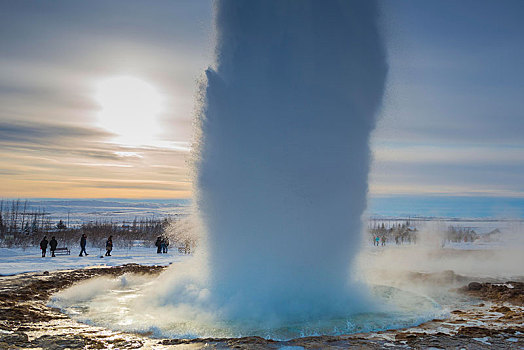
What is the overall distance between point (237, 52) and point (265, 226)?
14.5 feet

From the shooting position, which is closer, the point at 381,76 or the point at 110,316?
the point at 110,316

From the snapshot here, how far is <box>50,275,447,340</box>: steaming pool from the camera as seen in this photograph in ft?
26.7

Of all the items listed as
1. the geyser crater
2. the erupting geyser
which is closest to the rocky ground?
the geyser crater

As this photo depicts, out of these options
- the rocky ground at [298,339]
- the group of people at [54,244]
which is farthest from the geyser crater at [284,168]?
the group of people at [54,244]

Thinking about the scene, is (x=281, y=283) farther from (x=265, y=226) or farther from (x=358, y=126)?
(x=358, y=126)

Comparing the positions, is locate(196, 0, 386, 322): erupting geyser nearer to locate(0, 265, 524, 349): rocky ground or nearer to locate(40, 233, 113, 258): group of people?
locate(0, 265, 524, 349): rocky ground

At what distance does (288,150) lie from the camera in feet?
32.6

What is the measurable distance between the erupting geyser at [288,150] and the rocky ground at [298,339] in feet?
6.27

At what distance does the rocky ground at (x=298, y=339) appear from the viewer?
7176mm

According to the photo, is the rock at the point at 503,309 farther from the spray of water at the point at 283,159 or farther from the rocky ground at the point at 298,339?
the spray of water at the point at 283,159

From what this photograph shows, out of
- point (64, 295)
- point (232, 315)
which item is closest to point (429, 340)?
point (232, 315)

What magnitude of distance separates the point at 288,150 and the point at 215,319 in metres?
4.18

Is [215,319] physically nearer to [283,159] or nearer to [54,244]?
[283,159]

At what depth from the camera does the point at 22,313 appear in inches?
380
